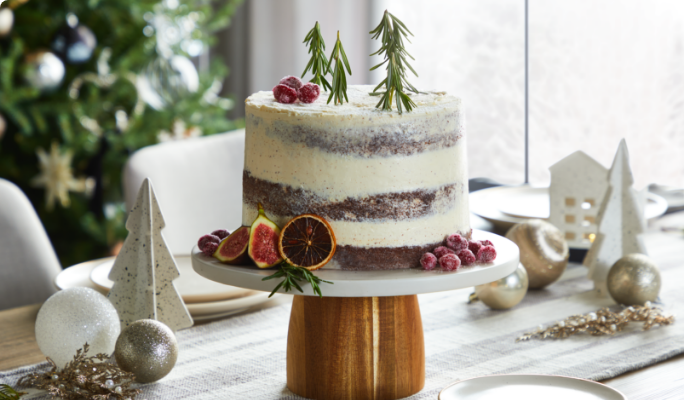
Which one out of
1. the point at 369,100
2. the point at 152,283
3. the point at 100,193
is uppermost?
the point at 369,100

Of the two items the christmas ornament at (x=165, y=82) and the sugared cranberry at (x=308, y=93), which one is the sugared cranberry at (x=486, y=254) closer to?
the sugared cranberry at (x=308, y=93)

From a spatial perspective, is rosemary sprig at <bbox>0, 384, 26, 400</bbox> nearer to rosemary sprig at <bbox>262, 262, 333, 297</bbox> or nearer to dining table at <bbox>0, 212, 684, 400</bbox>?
dining table at <bbox>0, 212, 684, 400</bbox>

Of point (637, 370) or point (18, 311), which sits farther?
point (18, 311)

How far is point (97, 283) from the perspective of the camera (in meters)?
1.24

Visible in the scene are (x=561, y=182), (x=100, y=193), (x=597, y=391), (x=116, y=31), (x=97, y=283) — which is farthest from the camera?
(x=100, y=193)

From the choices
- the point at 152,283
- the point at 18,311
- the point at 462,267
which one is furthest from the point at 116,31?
the point at 462,267

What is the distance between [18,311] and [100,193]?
60.5 inches

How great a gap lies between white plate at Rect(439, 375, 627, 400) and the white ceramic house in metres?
0.68

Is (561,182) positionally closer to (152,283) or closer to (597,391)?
(597,391)

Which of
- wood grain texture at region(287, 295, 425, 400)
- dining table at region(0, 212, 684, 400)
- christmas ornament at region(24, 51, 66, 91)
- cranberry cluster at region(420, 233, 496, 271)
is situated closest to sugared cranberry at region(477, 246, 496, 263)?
cranberry cluster at region(420, 233, 496, 271)

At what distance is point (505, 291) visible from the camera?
127 centimetres

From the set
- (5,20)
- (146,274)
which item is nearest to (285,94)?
(146,274)

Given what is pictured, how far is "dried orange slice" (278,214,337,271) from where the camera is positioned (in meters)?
0.86

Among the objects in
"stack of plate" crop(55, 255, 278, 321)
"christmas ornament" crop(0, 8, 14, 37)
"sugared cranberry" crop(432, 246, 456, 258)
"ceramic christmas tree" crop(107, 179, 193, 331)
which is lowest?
"stack of plate" crop(55, 255, 278, 321)
